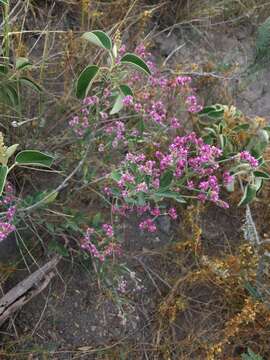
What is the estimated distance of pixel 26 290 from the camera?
193cm

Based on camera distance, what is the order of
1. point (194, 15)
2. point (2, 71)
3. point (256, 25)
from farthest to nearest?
point (256, 25) → point (194, 15) → point (2, 71)

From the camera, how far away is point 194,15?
2.76 m

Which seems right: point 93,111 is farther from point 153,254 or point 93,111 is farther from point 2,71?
point 153,254

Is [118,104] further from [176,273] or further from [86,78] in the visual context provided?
[176,273]

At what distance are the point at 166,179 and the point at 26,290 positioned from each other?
68 centimetres

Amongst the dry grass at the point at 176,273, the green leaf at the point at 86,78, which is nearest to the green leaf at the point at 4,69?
the dry grass at the point at 176,273

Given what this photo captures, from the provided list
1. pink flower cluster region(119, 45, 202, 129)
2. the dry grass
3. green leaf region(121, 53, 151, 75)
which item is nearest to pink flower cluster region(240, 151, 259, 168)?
pink flower cluster region(119, 45, 202, 129)

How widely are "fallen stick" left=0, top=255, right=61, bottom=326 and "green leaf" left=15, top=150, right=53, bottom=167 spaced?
0.52 metres

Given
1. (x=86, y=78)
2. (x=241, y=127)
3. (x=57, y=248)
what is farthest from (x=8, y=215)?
(x=241, y=127)

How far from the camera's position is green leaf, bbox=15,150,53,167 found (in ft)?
5.10

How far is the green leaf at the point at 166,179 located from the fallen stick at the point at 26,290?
0.52 metres

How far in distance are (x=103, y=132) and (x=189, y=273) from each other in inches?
26.7

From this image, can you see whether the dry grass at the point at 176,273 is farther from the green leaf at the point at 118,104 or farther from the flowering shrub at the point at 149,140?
the green leaf at the point at 118,104

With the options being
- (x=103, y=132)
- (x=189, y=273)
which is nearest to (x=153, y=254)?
(x=189, y=273)
